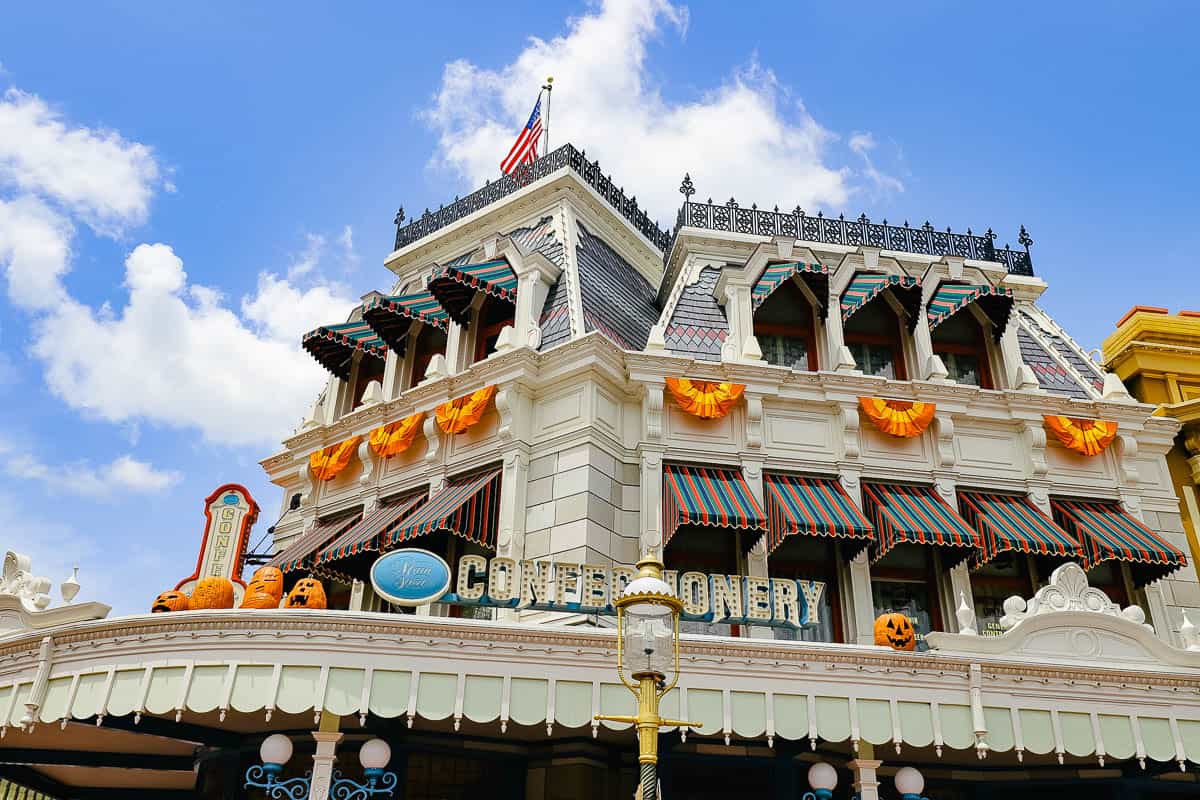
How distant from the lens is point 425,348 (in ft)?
66.7

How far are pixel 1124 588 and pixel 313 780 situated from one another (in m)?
14.3

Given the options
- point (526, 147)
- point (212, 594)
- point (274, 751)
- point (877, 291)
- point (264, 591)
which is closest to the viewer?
point (274, 751)

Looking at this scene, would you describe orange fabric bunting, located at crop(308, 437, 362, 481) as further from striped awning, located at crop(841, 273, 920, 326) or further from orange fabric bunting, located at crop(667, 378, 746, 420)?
striped awning, located at crop(841, 273, 920, 326)

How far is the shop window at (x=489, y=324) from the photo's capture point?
19062 millimetres

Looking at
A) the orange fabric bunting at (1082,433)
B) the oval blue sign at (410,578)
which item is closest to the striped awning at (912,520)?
the orange fabric bunting at (1082,433)

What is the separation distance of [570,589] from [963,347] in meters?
11.2

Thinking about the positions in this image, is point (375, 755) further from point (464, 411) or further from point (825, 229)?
point (825, 229)

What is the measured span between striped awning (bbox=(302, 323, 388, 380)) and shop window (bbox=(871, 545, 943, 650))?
11.0 m

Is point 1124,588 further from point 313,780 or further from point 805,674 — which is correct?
point 313,780

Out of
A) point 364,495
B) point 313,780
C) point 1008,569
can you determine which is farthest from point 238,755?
point 1008,569

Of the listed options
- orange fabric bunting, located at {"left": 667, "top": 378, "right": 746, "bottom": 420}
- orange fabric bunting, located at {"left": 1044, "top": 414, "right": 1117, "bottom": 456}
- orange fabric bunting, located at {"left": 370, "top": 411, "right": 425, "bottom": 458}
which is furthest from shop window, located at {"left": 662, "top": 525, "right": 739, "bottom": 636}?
orange fabric bunting, located at {"left": 1044, "top": 414, "right": 1117, "bottom": 456}

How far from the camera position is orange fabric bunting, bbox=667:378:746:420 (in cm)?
1683

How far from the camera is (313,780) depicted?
1090 cm

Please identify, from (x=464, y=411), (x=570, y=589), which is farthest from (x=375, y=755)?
(x=464, y=411)
